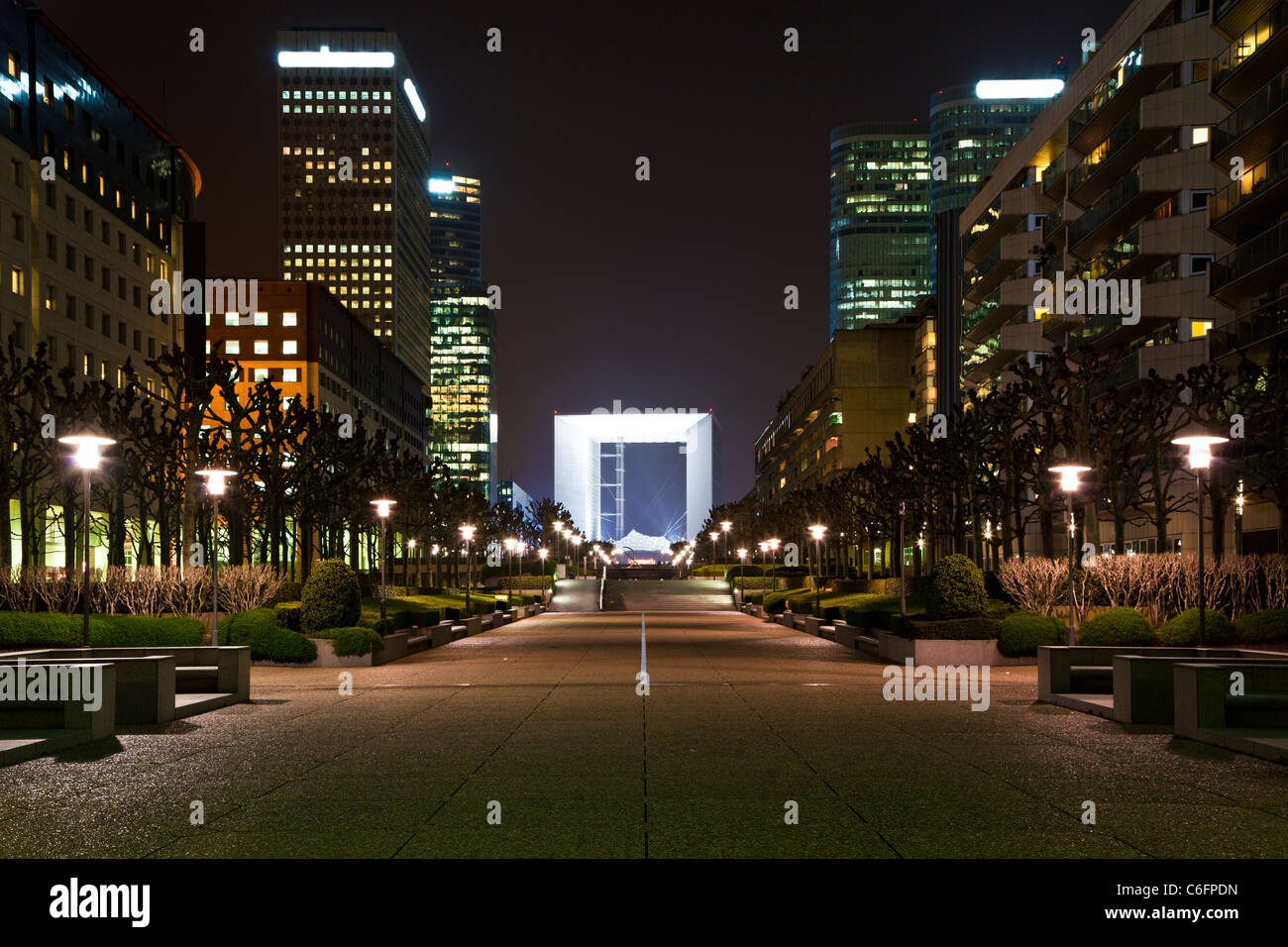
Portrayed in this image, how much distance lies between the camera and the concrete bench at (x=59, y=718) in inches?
627

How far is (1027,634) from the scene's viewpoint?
30297mm

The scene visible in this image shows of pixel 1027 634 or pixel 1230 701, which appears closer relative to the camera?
pixel 1230 701

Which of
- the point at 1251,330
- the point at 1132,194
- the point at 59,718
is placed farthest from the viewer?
the point at 1132,194

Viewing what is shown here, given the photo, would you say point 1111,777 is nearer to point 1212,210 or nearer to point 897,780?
point 897,780

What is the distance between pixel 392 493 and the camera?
233 feet

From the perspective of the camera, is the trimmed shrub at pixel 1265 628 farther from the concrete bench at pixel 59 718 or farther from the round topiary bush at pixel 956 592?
the concrete bench at pixel 59 718

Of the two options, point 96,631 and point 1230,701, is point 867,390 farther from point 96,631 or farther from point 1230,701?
point 1230,701

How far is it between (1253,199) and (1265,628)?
30030mm

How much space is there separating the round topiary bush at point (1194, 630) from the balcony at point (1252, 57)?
30.6m

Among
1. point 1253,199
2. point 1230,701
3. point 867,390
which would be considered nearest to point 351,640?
point 1230,701
